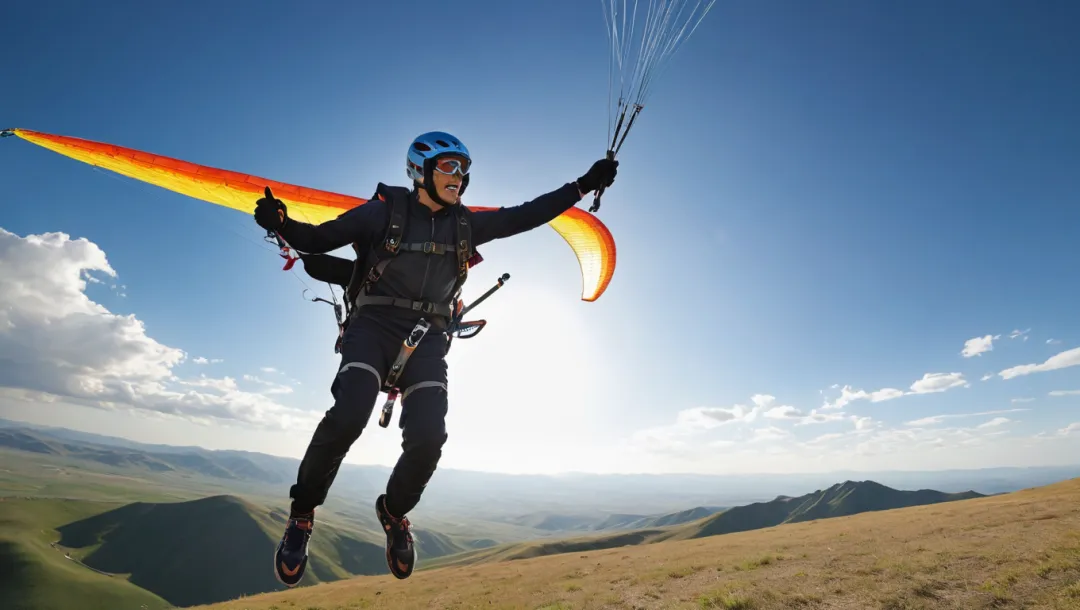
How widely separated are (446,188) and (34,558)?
522 ft

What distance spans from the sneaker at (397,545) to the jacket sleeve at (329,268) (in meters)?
2.64

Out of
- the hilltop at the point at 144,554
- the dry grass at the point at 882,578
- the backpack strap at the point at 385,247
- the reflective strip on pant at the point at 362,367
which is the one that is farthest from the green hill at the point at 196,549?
the backpack strap at the point at 385,247

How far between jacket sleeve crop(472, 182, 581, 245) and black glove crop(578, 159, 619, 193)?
13 centimetres

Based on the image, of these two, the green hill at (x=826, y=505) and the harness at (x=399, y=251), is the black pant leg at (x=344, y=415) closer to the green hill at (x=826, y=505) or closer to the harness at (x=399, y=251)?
A: the harness at (x=399, y=251)

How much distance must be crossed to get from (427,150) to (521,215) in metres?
1.45

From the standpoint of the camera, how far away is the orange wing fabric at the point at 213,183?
7266mm

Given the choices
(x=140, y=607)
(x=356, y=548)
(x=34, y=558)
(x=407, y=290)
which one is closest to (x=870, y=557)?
(x=407, y=290)

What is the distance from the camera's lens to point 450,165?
228 inches

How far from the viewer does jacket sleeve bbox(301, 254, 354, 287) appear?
5.79 meters

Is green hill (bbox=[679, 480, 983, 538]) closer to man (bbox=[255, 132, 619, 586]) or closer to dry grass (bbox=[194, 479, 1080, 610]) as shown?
dry grass (bbox=[194, 479, 1080, 610])

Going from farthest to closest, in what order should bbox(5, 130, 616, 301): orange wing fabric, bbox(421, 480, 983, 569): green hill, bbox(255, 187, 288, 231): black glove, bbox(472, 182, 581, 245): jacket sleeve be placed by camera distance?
1. bbox(421, 480, 983, 569): green hill
2. bbox(5, 130, 616, 301): orange wing fabric
3. bbox(472, 182, 581, 245): jacket sleeve
4. bbox(255, 187, 288, 231): black glove

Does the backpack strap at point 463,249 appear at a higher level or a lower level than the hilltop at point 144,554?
higher

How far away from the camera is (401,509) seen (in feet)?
17.6

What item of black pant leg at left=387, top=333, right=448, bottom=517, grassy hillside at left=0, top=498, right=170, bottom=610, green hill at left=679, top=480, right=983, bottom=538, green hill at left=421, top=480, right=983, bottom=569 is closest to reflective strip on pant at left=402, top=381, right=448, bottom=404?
black pant leg at left=387, top=333, right=448, bottom=517
